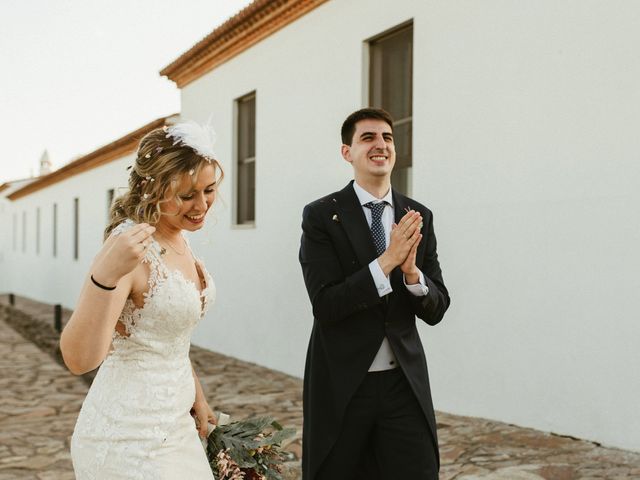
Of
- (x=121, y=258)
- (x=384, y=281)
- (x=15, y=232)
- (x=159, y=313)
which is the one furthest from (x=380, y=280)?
(x=15, y=232)

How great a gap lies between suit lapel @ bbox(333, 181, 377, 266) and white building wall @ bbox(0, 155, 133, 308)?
12881mm

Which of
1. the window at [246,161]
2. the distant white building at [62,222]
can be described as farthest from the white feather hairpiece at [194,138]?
the distant white building at [62,222]

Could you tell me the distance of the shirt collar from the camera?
2943 mm

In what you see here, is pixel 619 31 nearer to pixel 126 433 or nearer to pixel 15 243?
pixel 126 433

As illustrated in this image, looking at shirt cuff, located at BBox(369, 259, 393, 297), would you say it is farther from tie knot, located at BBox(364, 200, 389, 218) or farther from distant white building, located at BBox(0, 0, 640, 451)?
distant white building, located at BBox(0, 0, 640, 451)

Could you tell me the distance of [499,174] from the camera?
230 inches

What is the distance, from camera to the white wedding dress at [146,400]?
211cm

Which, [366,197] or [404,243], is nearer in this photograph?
[404,243]

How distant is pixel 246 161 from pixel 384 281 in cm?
803

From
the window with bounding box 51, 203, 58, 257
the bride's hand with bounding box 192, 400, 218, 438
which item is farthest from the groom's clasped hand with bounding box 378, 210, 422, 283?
the window with bounding box 51, 203, 58, 257

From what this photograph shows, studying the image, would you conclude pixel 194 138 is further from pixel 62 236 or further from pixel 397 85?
pixel 62 236

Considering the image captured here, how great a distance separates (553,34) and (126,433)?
454cm

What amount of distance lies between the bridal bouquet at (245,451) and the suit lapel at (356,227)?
0.75m

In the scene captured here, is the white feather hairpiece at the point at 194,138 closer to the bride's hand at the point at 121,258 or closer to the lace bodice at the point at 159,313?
the lace bodice at the point at 159,313
